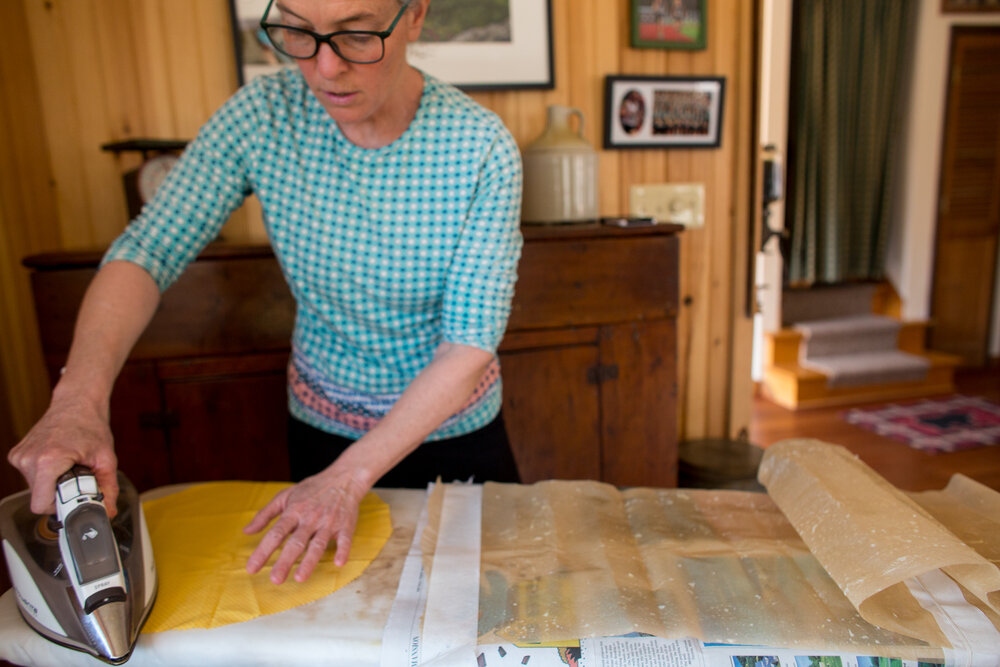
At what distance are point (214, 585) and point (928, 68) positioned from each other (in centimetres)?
513

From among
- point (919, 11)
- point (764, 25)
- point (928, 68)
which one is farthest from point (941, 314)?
point (764, 25)

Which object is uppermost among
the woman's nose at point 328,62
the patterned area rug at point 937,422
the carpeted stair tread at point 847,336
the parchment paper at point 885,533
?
the woman's nose at point 328,62

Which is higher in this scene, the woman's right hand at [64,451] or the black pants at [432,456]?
the woman's right hand at [64,451]

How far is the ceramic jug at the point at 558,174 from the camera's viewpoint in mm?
2020

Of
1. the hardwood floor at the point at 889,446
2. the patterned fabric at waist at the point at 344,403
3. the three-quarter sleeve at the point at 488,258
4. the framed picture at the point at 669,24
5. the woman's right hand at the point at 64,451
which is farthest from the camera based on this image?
the hardwood floor at the point at 889,446

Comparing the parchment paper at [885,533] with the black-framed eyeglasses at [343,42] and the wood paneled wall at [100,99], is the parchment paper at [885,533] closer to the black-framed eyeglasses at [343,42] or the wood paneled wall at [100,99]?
the black-framed eyeglasses at [343,42]

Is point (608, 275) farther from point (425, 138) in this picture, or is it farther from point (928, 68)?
point (928, 68)

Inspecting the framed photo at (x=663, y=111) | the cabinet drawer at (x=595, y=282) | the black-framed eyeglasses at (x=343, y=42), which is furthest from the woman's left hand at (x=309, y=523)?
the framed photo at (x=663, y=111)

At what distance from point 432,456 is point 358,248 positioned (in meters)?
0.42

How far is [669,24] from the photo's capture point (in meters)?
2.35

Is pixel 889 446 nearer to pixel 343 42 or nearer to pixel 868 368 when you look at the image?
pixel 868 368

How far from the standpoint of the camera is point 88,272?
166 centimetres

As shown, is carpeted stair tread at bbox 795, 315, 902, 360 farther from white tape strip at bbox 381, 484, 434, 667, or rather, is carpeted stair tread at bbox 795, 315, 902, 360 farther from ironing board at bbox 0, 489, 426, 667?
ironing board at bbox 0, 489, 426, 667

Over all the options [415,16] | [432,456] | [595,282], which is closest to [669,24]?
[595,282]
